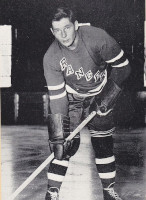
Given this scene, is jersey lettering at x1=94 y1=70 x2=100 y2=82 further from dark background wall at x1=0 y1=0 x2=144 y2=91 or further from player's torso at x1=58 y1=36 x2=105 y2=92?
dark background wall at x1=0 y1=0 x2=144 y2=91

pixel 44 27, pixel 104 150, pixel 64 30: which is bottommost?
pixel 104 150

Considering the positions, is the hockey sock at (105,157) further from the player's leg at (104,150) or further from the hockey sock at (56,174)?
the hockey sock at (56,174)

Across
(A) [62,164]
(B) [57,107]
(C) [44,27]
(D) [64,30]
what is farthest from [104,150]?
(C) [44,27]

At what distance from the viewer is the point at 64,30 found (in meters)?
2.11

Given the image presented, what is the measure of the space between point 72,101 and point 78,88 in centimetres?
9

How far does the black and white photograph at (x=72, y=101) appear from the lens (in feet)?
7.25

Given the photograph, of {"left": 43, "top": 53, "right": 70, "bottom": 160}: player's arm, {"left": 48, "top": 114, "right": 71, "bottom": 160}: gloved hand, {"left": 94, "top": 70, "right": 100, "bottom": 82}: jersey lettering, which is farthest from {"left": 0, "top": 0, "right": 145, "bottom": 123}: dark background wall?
{"left": 48, "top": 114, "right": 71, "bottom": 160}: gloved hand

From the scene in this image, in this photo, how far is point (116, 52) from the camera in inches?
88.6

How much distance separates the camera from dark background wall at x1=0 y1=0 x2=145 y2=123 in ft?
16.5

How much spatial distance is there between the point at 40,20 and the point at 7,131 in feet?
5.16

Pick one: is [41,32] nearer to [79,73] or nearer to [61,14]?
[79,73]

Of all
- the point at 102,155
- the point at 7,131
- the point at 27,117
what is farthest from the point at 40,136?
the point at 102,155

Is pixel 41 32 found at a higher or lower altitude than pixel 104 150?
higher

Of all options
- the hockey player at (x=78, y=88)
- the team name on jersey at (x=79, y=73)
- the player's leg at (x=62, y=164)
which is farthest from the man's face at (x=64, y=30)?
the player's leg at (x=62, y=164)
